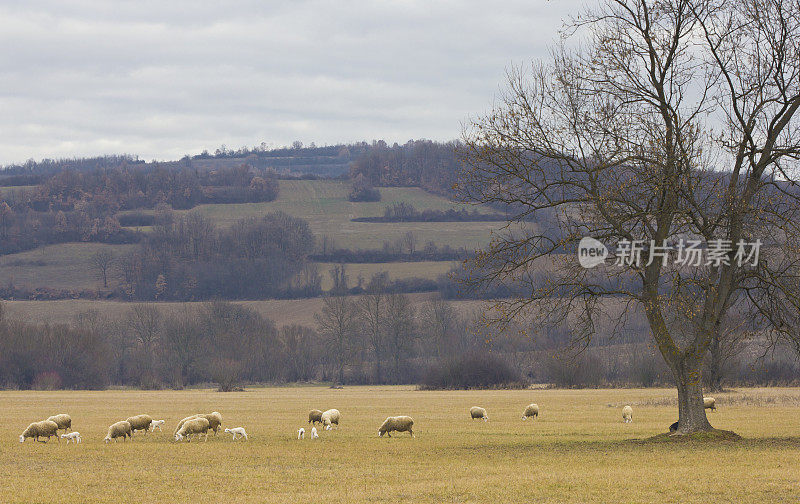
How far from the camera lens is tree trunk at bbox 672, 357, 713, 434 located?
29000mm

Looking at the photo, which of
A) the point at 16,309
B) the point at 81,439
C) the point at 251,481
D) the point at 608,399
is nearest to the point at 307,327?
the point at 16,309

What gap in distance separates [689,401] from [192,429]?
58.4ft

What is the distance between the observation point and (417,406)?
5994 centimetres

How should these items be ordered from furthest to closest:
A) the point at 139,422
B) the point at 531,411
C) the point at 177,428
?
the point at 531,411
the point at 139,422
the point at 177,428

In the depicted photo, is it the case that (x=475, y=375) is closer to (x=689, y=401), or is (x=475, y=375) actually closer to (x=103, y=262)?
(x=689, y=401)

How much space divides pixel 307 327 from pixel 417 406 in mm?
96259

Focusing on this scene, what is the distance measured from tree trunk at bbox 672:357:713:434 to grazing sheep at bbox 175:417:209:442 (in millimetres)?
17061

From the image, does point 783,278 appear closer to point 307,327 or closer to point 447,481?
point 447,481

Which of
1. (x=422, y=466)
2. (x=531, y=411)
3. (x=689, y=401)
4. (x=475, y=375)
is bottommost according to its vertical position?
(x=475, y=375)

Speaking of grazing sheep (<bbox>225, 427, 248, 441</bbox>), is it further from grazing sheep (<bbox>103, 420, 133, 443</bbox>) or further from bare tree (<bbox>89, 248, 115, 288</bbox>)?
bare tree (<bbox>89, 248, 115, 288</bbox>)

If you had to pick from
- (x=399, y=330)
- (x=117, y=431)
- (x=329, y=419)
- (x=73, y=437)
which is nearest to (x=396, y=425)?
(x=329, y=419)

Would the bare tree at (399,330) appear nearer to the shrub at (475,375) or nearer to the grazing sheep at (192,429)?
the shrub at (475,375)

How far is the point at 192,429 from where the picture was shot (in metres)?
33.6

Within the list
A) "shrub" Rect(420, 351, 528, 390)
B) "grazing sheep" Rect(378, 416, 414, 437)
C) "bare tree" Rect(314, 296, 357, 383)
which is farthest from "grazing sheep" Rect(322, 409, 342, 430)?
"bare tree" Rect(314, 296, 357, 383)
